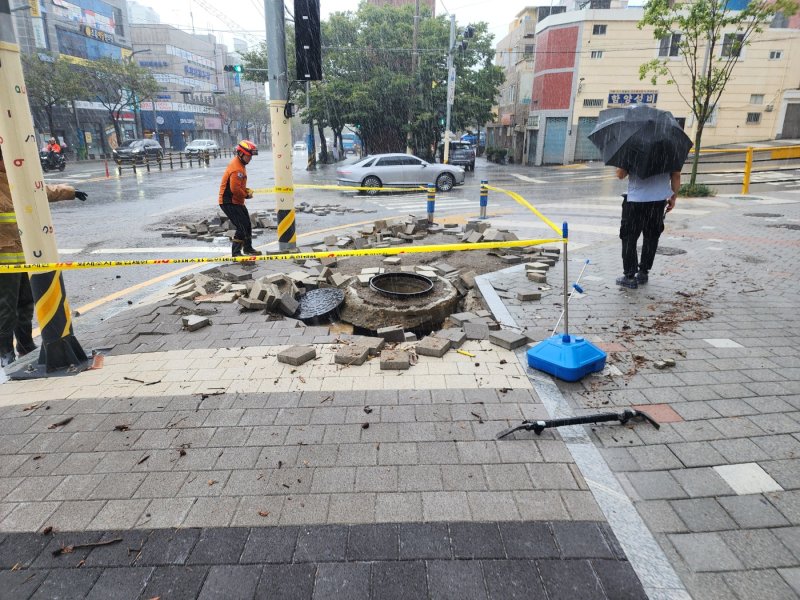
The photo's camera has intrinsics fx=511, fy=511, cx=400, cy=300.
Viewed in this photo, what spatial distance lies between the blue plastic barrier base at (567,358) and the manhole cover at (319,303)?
9.45 ft

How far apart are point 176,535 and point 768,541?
3007 millimetres

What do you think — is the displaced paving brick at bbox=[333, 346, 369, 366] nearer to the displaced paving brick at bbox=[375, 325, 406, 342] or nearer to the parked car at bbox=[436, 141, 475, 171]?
the displaced paving brick at bbox=[375, 325, 406, 342]

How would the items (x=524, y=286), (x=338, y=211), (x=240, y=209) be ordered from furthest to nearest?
(x=338, y=211) → (x=240, y=209) → (x=524, y=286)

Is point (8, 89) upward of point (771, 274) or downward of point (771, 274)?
upward

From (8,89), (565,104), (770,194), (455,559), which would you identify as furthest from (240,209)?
(565,104)

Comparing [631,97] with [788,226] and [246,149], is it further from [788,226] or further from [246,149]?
[246,149]

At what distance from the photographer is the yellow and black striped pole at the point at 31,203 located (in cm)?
389

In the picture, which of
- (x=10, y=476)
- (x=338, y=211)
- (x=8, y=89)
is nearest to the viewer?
(x=10, y=476)

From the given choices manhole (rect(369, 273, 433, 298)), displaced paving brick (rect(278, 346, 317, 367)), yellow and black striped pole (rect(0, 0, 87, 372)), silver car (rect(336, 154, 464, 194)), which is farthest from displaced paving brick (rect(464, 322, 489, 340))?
silver car (rect(336, 154, 464, 194))

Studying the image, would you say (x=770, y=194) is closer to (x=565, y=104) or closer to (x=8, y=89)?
(x=8, y=89)

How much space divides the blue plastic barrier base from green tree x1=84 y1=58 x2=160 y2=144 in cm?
4816

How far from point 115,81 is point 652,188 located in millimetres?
49808

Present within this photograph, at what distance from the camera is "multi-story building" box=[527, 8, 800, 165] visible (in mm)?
35000

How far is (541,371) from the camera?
4.40 metres
